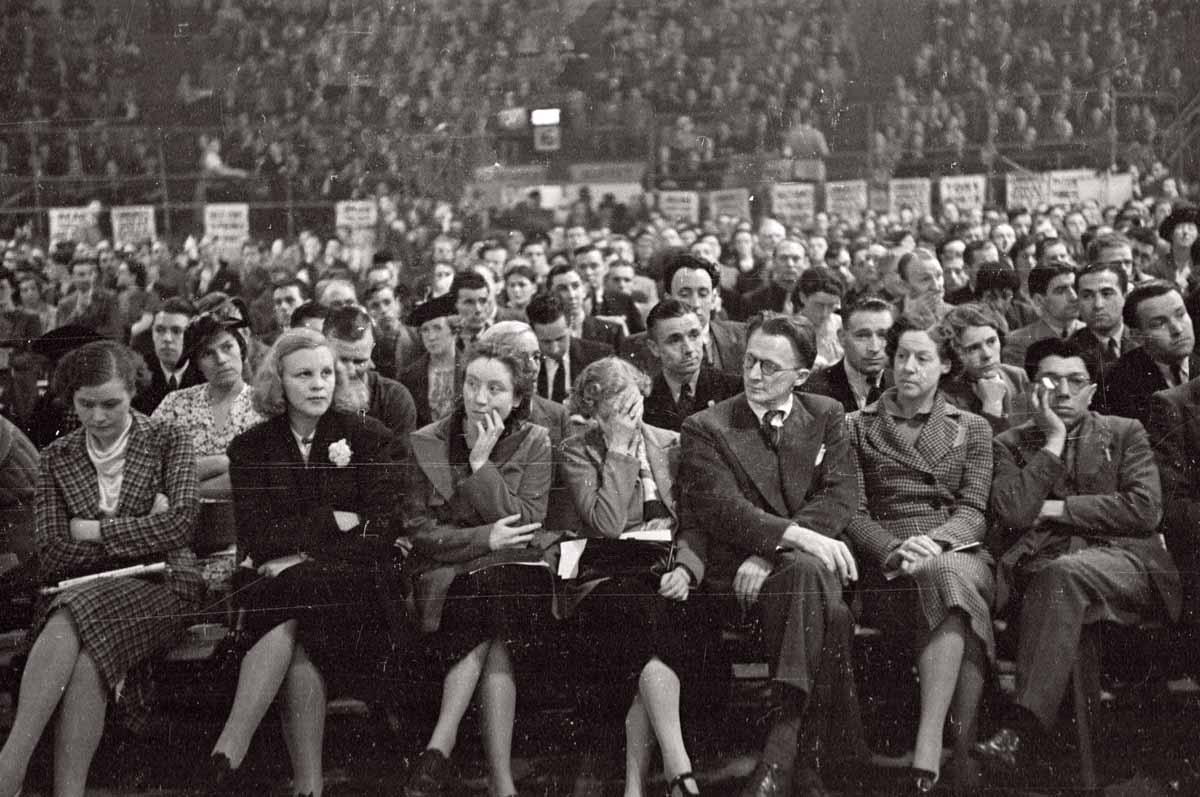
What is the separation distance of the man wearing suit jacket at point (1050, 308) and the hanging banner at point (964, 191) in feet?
6.89

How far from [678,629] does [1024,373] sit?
5.01 feet

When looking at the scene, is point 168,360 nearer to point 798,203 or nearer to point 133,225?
point 133,225

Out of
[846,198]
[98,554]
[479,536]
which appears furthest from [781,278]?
[98,554]

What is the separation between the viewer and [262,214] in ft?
21.4

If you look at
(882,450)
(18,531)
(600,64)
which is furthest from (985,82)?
(18,531)

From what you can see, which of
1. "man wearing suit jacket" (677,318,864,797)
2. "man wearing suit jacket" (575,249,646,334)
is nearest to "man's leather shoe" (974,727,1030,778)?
"man wearing suit jacket" (677,318,864,797)

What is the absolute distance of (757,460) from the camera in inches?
156

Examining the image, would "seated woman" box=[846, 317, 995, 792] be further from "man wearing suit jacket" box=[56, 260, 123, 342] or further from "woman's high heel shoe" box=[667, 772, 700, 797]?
"man wearing suit jacket" box=[56, 260, 123, 342]

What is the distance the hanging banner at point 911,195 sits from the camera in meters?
7.59

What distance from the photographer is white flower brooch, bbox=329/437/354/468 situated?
13.1 ft

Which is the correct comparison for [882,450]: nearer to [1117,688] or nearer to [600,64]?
[1117,688]

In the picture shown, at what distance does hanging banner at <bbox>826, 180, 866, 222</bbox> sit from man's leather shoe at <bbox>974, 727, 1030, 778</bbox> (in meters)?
4.07

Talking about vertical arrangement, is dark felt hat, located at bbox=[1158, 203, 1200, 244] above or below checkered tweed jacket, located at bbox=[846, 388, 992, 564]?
above

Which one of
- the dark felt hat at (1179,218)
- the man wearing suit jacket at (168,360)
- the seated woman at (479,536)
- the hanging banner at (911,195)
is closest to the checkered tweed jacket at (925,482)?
the seated woman at (479,536)
